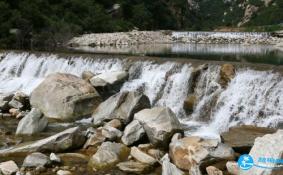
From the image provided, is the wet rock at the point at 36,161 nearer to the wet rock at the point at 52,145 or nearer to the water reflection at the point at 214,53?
the wet rock at the point at 52,145

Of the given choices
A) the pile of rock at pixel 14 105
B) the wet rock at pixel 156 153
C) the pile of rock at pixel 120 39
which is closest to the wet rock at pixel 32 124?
the pile of rock at pixel 14 105

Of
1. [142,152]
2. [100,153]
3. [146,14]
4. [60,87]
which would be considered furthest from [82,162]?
[146,14]

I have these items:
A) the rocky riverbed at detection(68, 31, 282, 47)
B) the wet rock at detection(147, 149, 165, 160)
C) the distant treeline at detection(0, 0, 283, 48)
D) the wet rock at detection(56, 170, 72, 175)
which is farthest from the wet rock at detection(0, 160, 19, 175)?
the rocky riverbed at detection(68, 31, 282, 47)

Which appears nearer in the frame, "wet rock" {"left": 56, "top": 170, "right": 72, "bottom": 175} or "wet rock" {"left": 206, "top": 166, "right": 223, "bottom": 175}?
"wet rock" {"left": 206, "top": 166, "right": 223, "bottom": 175}

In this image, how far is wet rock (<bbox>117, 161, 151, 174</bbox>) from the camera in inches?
416

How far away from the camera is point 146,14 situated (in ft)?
227

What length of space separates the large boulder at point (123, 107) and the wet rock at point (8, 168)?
4418mm

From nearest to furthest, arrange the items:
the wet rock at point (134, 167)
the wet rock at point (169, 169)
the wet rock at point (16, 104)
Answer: the wet rock at point (169, 169), the wet rock at point (134, 167), the wet rock at point (16, 104)

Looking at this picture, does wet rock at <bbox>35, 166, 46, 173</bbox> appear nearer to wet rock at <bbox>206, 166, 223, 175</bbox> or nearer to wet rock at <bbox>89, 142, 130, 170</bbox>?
wet rock at <bbox>89, 142, 130, 170</bbox>

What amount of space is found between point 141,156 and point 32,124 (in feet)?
14.8

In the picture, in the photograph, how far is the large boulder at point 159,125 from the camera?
1200 centimetres

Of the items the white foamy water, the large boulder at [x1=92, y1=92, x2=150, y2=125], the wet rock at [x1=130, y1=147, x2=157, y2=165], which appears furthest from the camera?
the white foamy water

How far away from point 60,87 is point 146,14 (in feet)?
174

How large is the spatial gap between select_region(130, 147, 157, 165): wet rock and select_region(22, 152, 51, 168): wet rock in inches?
80.7
